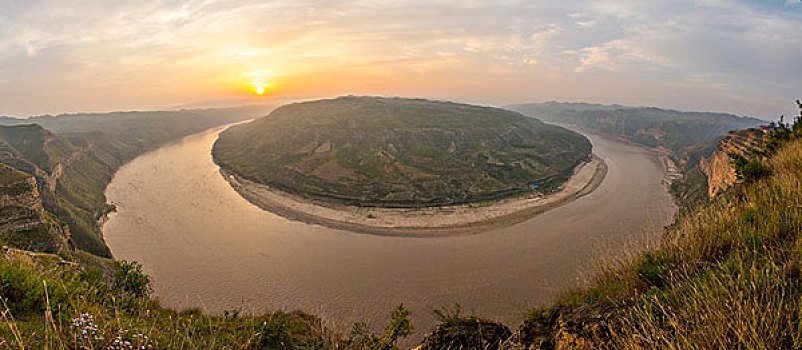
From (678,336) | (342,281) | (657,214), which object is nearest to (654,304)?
(678,336)

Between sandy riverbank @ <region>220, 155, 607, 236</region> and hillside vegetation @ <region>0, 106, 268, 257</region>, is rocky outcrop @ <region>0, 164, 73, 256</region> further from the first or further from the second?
sandy riverbank @ <region>220, 155, 607, 236</region>

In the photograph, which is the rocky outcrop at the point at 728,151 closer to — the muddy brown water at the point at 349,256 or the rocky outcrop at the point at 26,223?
the muddy brown water at the point at 349,256

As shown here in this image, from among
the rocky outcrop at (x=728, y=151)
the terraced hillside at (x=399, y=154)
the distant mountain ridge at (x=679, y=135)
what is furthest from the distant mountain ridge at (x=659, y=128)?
the rocky outcrop at (x=728, y=151)

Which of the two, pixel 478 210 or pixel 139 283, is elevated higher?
pixel 139 283

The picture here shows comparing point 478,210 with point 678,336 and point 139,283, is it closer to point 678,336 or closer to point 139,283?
point 139,283

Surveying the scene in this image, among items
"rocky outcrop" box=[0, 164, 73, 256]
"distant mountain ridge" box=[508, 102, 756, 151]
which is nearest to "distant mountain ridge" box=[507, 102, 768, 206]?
"distant mountain ridge" box=[508, 102, 756, 151]

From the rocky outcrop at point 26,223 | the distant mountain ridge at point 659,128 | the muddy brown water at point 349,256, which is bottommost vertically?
the muddy brown water at point 349,256
